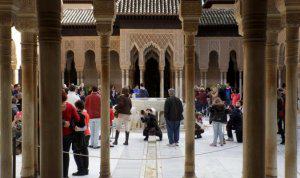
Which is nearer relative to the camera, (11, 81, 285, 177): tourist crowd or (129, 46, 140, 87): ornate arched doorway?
(11, 81, 285, 177): tourist crowd

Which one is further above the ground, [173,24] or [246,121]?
[173,24]

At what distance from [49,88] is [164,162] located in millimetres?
5744

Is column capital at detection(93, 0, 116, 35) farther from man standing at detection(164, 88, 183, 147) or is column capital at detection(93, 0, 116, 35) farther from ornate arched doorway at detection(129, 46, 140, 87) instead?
ornate arched doorway at detection(129, 46, 140, 87)

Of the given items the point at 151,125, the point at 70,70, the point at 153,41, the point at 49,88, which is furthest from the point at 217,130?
the point at 70,70

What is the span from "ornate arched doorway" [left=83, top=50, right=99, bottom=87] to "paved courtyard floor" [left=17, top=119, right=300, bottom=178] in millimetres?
20052

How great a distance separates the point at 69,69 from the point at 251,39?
95.8 ft

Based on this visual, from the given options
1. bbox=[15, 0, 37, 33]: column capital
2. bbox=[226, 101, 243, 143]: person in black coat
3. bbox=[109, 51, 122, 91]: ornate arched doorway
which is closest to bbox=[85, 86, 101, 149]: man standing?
bbox=[15, 0, 37, 33]: column capital

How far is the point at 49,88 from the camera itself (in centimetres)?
374

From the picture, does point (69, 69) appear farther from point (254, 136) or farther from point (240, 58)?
point (254, 136)

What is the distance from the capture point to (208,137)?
13.7 meters

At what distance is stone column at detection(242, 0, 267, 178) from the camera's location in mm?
3713

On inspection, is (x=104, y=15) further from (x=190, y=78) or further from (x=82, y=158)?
(x=82, y=158)

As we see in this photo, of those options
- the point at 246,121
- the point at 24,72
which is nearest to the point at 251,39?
the point at 246,121

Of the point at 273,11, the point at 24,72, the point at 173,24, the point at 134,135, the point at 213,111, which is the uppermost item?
the point at 173,24
